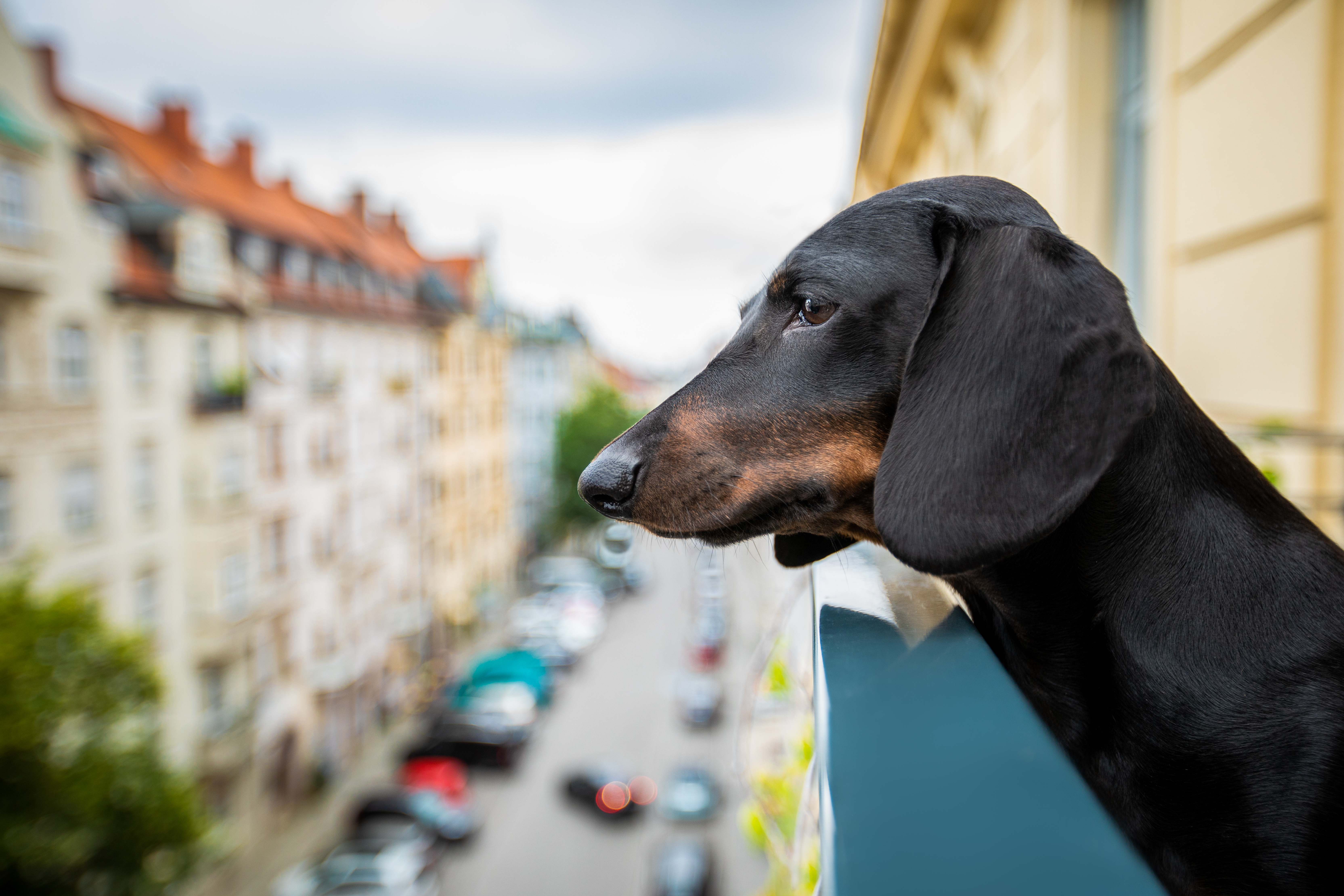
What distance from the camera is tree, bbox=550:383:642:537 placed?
1618 inches

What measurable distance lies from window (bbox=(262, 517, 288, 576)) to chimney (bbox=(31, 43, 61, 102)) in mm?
9054

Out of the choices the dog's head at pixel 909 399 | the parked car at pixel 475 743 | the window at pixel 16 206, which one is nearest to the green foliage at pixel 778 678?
the dog's head at pixel 909 399

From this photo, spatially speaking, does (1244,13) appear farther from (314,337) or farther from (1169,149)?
(314,337)

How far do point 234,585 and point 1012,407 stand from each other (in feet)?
59.0

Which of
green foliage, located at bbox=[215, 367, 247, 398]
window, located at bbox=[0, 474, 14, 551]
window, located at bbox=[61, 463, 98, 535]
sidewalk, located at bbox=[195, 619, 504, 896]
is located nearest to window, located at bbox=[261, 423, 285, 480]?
green foliage, located at bbox=[215, 367, 247, 398]

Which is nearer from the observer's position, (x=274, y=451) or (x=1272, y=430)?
(x=1272, y=430)

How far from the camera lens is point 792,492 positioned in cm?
138

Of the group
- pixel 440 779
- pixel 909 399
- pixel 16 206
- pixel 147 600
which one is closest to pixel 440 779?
pixel 440 779

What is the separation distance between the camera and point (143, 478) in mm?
14156

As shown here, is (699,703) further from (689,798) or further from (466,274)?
(466,274)

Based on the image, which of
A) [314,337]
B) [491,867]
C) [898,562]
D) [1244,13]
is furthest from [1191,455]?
[314,337]

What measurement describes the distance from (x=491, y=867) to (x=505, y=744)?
4446mm

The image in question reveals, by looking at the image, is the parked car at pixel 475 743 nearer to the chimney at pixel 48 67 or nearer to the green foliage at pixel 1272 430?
the chimney at pixel 48 67

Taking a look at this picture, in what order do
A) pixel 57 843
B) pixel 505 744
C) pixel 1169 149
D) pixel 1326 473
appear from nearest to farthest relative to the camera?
pixel 1326 473 → pixel 1169 149 → pixel 57 843 → pixel 505 744
